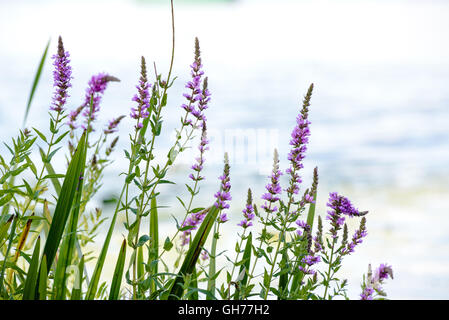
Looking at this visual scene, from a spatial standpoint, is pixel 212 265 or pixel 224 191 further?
pixel 212 265

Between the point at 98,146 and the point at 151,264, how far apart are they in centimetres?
62

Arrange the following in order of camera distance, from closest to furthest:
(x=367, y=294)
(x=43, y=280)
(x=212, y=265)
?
1. (x=43, y=280)
2. (x=367, y=294)
3. (x=212, y=265)

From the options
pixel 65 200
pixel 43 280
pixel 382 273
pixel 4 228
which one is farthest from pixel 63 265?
pixel 382 273

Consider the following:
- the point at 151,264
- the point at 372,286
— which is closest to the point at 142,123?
the point at 151,264

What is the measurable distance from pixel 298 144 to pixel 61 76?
1089 millimetres

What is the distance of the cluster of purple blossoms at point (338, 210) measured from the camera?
7.88 ft

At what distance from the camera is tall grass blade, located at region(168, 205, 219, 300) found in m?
2.30

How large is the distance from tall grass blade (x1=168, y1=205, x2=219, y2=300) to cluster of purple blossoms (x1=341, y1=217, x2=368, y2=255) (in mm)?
644

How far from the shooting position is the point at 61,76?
7.26 ft

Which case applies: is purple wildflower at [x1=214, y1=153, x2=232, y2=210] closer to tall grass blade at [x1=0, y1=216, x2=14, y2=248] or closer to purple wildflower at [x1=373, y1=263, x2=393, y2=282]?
purple wildflower at [x1=373, y1=263, x2=393, y2=282]

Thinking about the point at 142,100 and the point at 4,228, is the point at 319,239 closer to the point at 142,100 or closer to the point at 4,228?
the point at 142,100

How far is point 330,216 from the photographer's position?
244 centimetres
